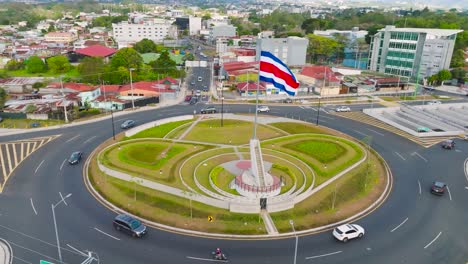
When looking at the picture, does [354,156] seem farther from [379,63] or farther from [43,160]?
[379,63]

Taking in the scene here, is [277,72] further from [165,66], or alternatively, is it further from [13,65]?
[13,65]

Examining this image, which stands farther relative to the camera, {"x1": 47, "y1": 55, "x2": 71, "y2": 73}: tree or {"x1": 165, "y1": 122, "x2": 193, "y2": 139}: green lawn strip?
{"x1": 47, "y1": 55, "x2": 71, "y2": 73}: tree

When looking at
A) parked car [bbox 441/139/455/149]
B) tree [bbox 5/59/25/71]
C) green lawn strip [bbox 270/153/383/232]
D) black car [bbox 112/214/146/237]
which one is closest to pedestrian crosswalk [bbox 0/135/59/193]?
black car [bbox 112/214/146/237]

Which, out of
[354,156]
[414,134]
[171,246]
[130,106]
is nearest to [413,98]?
[414,134]

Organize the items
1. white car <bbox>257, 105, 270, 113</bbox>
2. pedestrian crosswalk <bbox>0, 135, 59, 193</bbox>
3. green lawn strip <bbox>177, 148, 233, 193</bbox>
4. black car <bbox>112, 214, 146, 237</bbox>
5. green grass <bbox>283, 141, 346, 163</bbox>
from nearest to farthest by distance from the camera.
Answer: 1. black car <bbox>112, 214, 146, 237</bbox>
2. green lawn strip <bbox>177, 148, 233, 193</bbox>
3. pedestrian crosswalk <bbox>0, 135, 59, 193</bbox>
4. green grass <bbox>283, 141, 346, 163</bbox>
5. white car <bbox>257, 105, 270, 113</bbox>

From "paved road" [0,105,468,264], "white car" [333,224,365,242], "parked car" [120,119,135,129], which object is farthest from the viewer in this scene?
"parked car" [120,119,135,129]

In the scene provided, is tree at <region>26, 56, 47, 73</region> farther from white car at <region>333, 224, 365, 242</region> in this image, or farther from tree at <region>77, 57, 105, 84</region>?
white car at <region>333, 224, 365, 242</region>
